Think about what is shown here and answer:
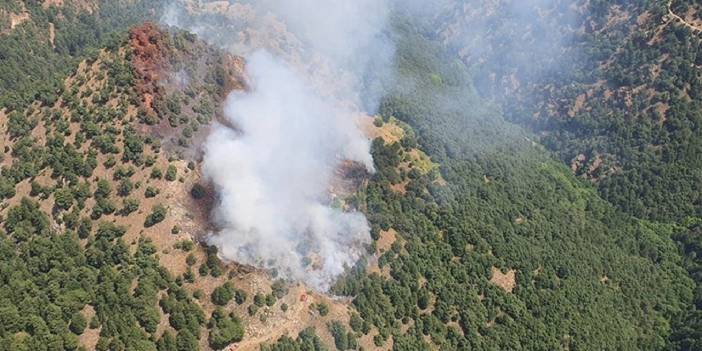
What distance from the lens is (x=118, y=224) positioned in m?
103

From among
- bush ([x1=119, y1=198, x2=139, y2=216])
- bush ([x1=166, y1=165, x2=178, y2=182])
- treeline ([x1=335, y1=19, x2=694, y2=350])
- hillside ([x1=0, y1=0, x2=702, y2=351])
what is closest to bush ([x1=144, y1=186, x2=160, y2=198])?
hillside ([x1=0, y1=0, x2=702, y2=351])

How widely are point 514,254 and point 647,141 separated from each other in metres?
57.6

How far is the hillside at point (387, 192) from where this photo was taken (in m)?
97.8

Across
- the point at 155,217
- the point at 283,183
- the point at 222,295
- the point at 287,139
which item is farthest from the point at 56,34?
the point at 222,295

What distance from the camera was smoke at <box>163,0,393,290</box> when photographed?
105 metres

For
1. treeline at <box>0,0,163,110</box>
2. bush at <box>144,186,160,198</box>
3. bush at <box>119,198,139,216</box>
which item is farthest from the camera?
treeline at <box>0,0,163,110</box>

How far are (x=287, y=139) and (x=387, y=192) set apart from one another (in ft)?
64.9

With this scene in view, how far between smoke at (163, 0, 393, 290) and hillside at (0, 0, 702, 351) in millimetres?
1371

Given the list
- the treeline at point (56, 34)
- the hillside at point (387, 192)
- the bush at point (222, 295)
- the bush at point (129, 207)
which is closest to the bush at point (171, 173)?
the hillside at point (387, 192)

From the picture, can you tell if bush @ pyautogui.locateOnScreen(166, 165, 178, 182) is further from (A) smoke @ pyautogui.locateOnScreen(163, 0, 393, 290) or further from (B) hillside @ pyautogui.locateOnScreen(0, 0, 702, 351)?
(A) smoke @ pyautogui.locateOnScreen(163, 0, 393, 290)

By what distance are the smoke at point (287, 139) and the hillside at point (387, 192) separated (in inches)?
54.0

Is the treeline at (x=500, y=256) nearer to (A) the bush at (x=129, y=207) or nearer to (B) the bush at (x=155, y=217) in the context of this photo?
(B) the bush at (x=155, y=217)

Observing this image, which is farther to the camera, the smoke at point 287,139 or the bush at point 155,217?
the smoke at point 287,139

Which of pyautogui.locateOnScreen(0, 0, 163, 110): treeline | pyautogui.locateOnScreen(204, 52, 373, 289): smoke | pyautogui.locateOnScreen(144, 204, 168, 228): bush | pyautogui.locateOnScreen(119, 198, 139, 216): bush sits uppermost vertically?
pyautogui.locateOnScreen(204, 52, 373, 289): smoke
